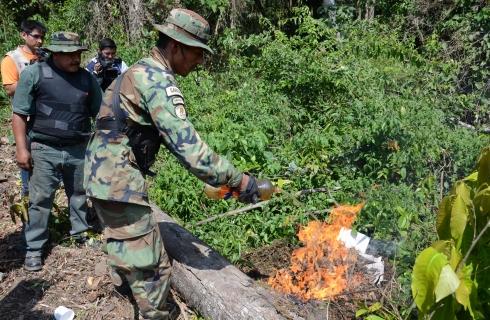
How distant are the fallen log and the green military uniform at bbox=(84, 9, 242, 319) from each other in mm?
293

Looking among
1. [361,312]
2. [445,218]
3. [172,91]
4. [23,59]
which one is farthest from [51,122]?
[445,218]

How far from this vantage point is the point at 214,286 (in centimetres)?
350

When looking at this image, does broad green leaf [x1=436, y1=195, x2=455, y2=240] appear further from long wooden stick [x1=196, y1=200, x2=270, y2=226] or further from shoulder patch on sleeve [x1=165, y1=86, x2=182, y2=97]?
long wooden stick [x1=196, y1=200, x2=270, y2=226]

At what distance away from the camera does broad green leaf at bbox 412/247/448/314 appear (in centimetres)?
152

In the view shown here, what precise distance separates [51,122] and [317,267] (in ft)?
8.79

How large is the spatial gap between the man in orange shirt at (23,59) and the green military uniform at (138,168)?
2105mm

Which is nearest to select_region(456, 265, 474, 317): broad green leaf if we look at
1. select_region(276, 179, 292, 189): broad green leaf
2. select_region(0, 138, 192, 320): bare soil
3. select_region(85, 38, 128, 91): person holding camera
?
select_region(0, 138, 192, 320): bare soil

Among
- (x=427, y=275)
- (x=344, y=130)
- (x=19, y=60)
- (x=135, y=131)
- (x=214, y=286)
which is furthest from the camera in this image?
(x=344, y=130)

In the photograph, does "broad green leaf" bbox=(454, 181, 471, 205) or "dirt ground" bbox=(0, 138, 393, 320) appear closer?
"broad green leaf" bbox=(454, 181, 471, 205)

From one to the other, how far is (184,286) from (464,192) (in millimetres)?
2596

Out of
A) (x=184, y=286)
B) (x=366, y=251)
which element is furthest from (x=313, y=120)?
(x=184, y=286)

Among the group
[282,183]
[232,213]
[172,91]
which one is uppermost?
[172,91]

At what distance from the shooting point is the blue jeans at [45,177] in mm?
4406

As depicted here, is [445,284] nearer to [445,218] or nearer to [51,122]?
[445,218]
